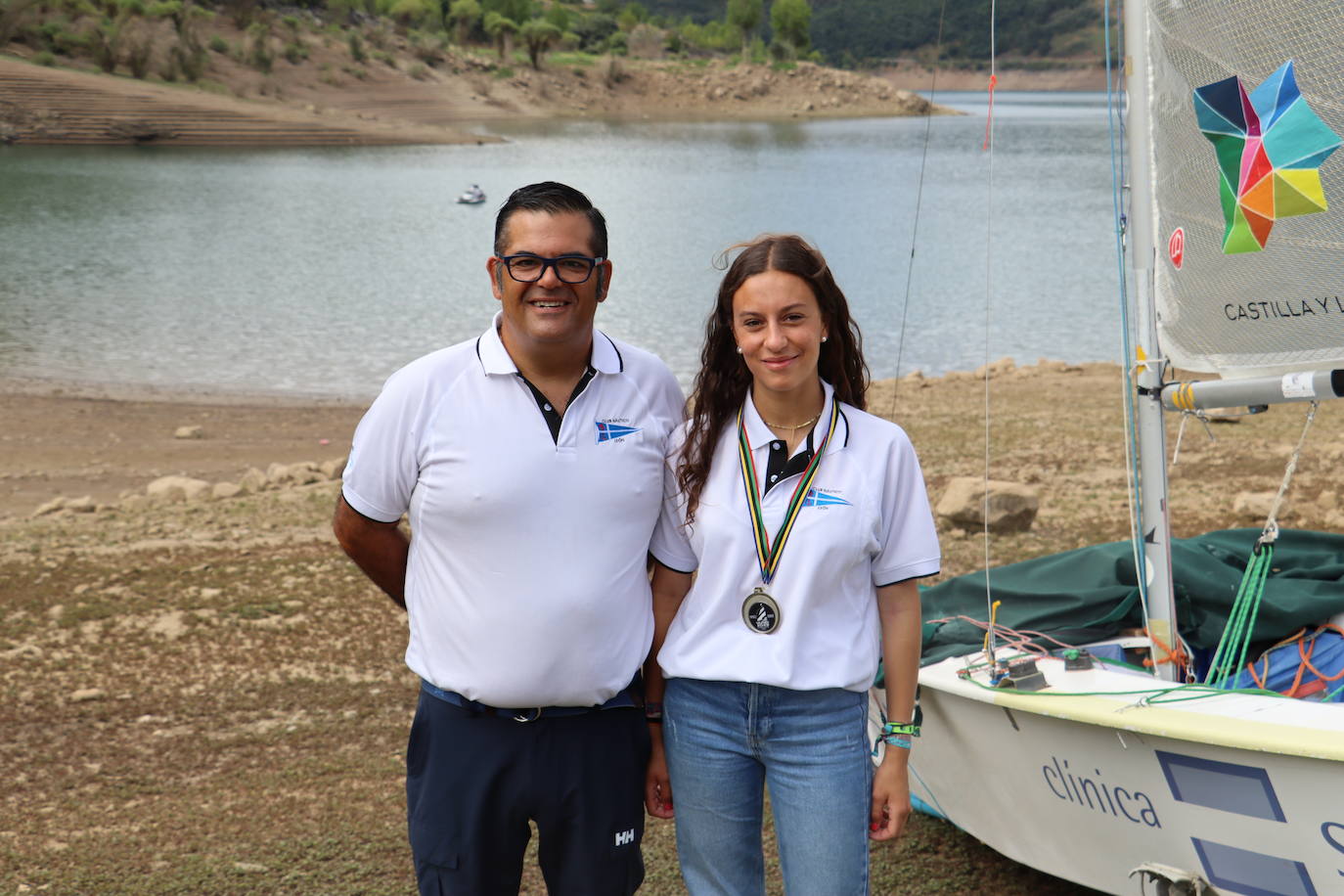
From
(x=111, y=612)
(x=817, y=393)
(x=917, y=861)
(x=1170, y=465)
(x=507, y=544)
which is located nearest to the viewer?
(x=507, y=544)

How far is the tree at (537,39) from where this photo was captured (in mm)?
98062

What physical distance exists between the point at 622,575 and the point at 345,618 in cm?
447

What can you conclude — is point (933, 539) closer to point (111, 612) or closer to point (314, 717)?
point (314, 717)

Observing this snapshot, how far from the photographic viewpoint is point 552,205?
2.91m

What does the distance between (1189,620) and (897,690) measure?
84.8 inches

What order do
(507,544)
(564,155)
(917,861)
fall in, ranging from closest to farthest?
1. (507,544)
2. (917,861)
3. (564,155)

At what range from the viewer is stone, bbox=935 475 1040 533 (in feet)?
27.2

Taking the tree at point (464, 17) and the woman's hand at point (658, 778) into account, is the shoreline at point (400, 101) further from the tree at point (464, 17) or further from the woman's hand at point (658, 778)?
the woman's hand at point (658, 778)

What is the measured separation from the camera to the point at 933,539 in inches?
116

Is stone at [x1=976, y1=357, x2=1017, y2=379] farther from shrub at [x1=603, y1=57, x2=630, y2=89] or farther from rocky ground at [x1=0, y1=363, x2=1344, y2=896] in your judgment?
shrub at [x1=603, y1=57, x2=630, y2=89]

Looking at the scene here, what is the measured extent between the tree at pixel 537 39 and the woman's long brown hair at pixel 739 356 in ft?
319

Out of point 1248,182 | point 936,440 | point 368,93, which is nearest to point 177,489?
point 936,440

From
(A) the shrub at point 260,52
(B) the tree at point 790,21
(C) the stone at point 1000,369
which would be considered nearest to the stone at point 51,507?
(C) the stone at point 1000,369

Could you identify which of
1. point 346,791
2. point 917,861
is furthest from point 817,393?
point 346,791
